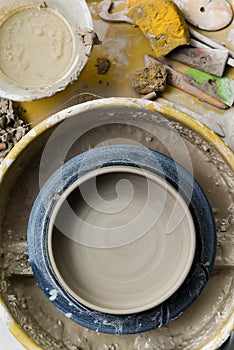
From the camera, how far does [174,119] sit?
1.84 m

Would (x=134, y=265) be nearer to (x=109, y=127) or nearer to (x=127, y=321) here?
(x=127, y=321)

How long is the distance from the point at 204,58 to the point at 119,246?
70 centimetres

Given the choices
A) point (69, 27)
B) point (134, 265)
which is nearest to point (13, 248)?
point (134, 265)

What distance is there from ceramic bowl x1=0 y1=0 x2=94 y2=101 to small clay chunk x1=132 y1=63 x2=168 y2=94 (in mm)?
200

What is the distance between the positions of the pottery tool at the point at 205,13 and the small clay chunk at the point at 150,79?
0.63 feet

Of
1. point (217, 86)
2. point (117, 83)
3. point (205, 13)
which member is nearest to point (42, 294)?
point (117, 83)

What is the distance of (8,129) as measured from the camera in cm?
203

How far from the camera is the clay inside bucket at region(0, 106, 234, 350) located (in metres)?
1.88

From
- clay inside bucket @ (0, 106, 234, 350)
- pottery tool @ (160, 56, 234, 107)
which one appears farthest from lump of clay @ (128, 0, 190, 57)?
clay inside bucket @ (0, 106, 234, 350)

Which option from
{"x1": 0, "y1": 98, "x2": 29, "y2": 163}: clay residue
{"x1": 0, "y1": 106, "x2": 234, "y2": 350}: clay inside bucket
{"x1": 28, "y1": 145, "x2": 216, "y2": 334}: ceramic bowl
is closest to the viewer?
{"x1": 28, "y1": 145, "x2": 216, "y2": 334}: ceramic bowl

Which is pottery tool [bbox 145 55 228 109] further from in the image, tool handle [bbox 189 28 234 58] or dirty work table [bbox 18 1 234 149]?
tool handle [bbox 189 28 234 58]

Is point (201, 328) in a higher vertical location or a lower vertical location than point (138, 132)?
lower

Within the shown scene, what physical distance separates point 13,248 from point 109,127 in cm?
46

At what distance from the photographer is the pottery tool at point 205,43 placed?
80.8 inches
